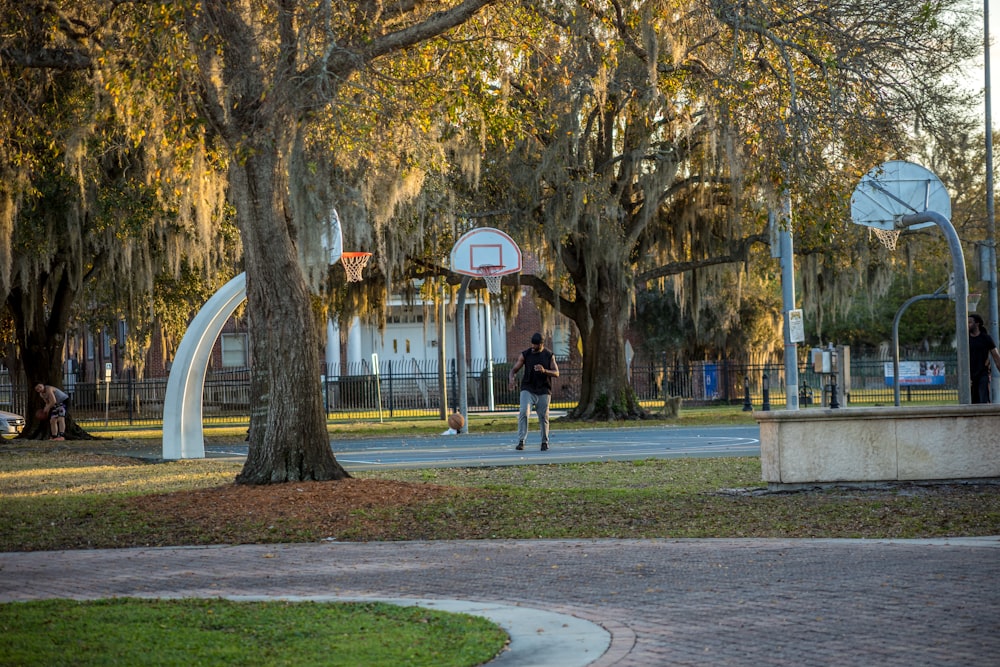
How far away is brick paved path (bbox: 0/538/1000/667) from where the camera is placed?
6395 mm

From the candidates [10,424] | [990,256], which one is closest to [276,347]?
[990,256]

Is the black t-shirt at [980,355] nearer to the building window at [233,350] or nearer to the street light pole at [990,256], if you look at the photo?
the street light pole at [990,256]

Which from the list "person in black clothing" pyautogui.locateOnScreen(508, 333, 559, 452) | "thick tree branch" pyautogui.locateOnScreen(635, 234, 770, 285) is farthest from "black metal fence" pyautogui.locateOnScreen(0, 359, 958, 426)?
"person in black clothing" pyautogui.locateOnScreen(508, 333, 559, 452)

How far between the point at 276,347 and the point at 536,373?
7.34 meters

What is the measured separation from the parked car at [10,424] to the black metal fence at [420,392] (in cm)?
842

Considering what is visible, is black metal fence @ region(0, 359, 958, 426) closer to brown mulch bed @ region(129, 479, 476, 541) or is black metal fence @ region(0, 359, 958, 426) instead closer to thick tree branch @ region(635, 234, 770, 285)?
thick tree branch @ region(635, 234, 770, 285)

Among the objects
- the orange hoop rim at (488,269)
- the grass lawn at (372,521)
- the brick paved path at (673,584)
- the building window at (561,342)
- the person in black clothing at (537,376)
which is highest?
the orange hoop rim at (488,269)

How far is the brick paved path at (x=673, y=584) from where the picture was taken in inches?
252

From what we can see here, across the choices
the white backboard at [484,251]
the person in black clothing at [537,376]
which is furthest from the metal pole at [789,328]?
the person in black clothing at [537,376]

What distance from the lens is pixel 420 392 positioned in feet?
152

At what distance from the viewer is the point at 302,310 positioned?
46.6 feet

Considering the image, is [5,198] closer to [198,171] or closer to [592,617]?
[198,171]

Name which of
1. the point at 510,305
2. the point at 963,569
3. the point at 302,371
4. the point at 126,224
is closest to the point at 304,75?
the point at 302,371

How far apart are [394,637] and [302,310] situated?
315 inches
